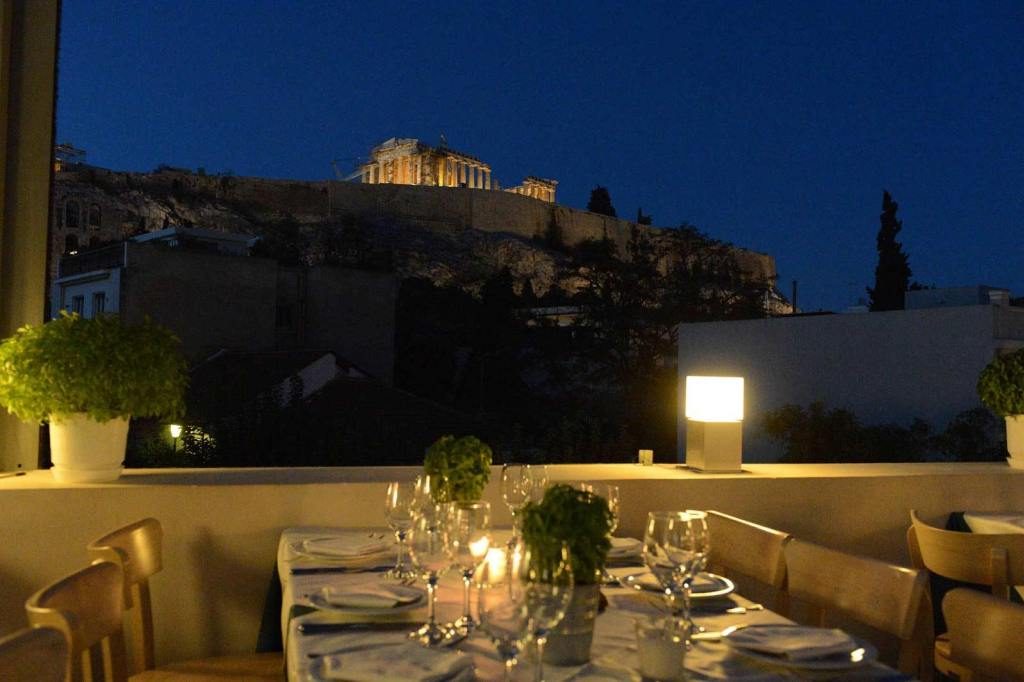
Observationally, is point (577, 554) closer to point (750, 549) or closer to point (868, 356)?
point (750, 549)

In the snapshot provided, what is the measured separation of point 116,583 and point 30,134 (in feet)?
5.85

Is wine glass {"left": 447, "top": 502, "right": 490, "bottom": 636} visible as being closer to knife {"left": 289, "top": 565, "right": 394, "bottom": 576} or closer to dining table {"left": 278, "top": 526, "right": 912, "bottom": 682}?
dining table {"left": 278, "top": 526, "right": 912, "bottom": 682}

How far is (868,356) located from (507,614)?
14059mm

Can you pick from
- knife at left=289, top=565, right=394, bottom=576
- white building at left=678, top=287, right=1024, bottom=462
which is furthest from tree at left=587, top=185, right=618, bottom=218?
knife at left=289, top=565, right=394, bottom=576

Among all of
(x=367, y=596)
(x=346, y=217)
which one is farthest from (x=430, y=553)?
(x=346, y=217)

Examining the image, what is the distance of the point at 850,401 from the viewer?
14492 mm

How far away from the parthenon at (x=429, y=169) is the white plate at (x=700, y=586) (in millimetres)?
54428

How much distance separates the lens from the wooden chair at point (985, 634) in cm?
152

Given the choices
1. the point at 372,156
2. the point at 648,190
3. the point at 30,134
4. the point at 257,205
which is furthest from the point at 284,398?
the point at 648,190

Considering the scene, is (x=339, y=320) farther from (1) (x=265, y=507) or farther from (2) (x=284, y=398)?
(1) (x=265, y=507)

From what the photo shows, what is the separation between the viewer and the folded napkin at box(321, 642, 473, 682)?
134cm

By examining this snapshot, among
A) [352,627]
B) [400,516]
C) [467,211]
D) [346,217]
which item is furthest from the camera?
[467,211]

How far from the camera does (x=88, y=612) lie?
1.71 m

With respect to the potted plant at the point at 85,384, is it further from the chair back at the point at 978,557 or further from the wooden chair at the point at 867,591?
the chair back at the point at 978,557
